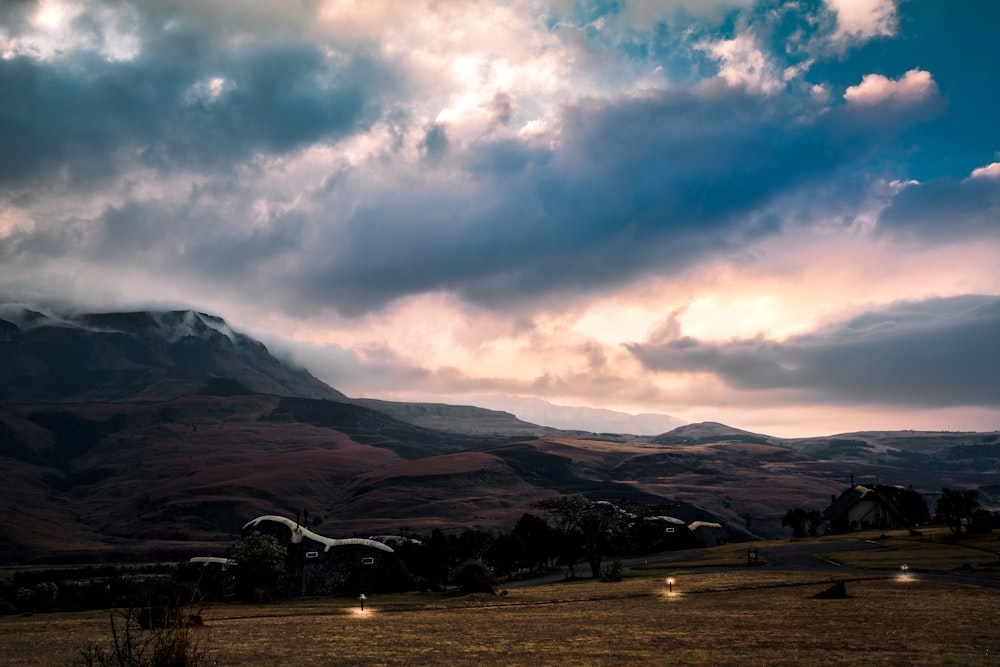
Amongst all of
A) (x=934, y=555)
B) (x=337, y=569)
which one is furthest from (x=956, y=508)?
(x=337, y=569)

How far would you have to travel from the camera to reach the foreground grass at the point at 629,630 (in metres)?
21.6

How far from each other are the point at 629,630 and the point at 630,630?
0.04 m

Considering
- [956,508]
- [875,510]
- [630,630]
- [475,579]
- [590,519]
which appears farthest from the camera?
[875,510]

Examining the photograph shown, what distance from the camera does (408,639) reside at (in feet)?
89.1

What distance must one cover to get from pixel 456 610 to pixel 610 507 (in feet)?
106

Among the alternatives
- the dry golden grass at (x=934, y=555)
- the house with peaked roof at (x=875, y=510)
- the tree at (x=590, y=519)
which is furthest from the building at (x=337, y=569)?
the house with peaked roof at (x=875, y=510)

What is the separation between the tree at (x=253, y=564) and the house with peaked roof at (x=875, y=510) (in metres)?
84.7

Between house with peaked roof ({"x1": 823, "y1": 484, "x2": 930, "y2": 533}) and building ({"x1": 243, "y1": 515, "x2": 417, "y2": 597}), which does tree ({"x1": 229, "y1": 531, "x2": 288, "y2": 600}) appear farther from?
house with peaked roof ({"x1": 823, "y1": 484, "x2": 930, "y2": 533})

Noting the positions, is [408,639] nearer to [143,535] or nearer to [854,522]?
[854,522]

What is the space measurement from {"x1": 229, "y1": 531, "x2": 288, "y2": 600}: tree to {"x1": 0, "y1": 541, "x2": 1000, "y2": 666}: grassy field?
1682 centimetres

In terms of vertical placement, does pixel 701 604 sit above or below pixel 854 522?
above

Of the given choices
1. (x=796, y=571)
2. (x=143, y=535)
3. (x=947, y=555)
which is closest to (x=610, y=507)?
(x=796, y=571)

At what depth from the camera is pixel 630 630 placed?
27375 mm

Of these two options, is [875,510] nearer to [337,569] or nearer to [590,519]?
[590,519]
